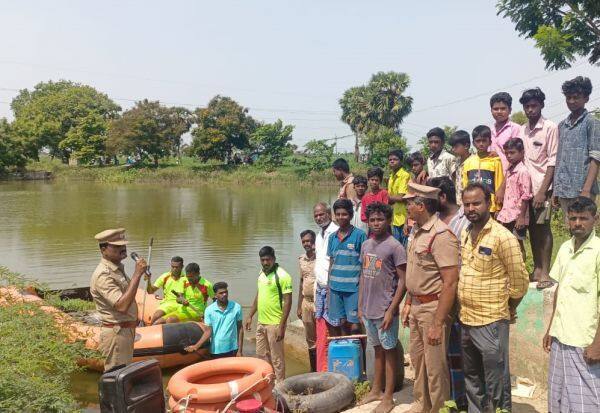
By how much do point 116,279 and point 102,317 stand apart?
387 millimetres

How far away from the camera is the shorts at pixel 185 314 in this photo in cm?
776

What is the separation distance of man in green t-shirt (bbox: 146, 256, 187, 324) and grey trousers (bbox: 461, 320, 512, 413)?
15.8 ft

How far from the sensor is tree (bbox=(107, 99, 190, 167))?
153ft

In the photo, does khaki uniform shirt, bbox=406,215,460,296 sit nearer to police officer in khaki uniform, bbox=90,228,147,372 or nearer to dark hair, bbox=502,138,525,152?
dark hair, bbox=502,138,525,152

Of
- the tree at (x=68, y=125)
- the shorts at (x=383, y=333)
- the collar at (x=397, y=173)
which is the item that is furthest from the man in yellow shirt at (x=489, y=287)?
the tree at (x=68, y=125)

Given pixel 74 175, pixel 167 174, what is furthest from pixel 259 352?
pixel 74 175

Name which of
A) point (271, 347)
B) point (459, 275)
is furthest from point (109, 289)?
point (459, 275)

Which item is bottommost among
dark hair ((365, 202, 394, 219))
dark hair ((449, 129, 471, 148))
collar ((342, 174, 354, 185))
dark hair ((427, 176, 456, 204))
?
dark hair ((365, 202, 394, 219))

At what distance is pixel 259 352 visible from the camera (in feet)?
19.8

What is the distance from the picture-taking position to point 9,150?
147 ft

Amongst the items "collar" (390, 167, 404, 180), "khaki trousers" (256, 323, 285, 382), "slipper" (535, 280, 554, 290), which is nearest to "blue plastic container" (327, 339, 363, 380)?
"khaki trousers" (256, 323, 285, 382)

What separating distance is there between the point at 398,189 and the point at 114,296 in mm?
3706

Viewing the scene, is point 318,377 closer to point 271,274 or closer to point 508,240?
point 271,274

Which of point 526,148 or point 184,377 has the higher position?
point 526,148
